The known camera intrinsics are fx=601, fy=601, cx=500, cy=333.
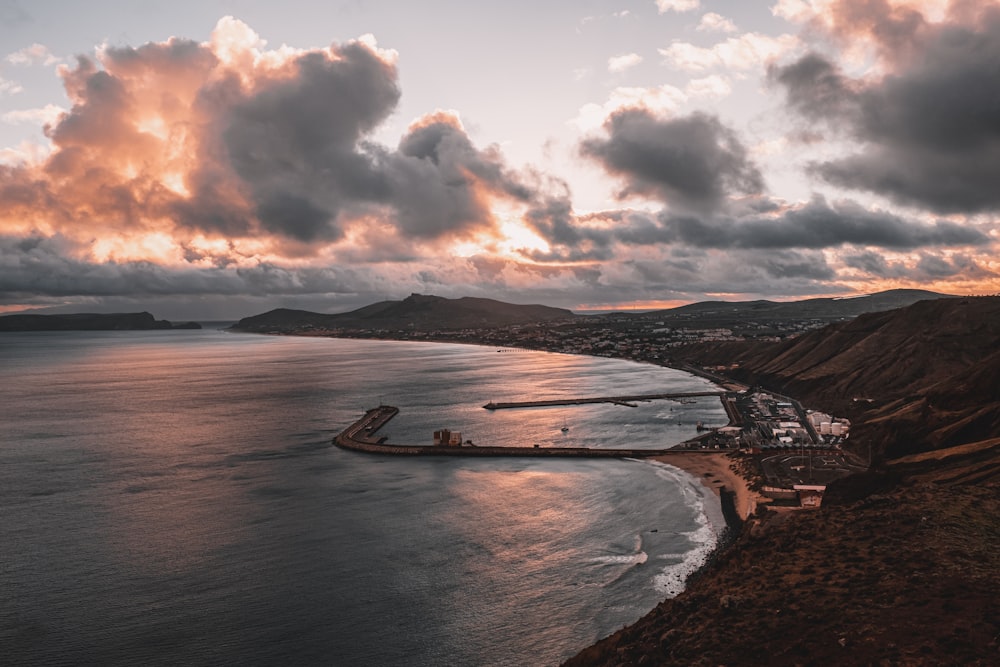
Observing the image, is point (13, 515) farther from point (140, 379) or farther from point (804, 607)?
point (140, 379)

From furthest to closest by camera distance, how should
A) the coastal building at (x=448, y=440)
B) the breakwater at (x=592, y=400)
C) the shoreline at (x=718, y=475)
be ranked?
1. the breakwater at (x=592, y=400)
2. the coastal building at (x=448, y=440)
3. the shoreline at (x=718, y=475)

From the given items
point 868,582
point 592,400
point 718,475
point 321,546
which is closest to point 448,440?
point 718,475

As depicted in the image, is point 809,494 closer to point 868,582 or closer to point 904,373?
point 868,582

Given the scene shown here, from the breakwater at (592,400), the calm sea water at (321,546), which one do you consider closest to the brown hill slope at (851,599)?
the calm sea water at (321,546)

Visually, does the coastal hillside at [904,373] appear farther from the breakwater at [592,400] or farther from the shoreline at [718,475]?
the breakwater at [592,400]

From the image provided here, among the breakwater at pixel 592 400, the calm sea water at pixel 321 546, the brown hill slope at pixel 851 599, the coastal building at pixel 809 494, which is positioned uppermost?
the brown hill slope at pixel 851 599

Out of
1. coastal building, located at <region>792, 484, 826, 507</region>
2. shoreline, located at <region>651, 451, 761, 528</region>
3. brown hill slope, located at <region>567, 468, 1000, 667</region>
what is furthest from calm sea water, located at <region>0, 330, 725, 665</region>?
brown hill slope, located at <region>567, 468, 1000, 667</region>
